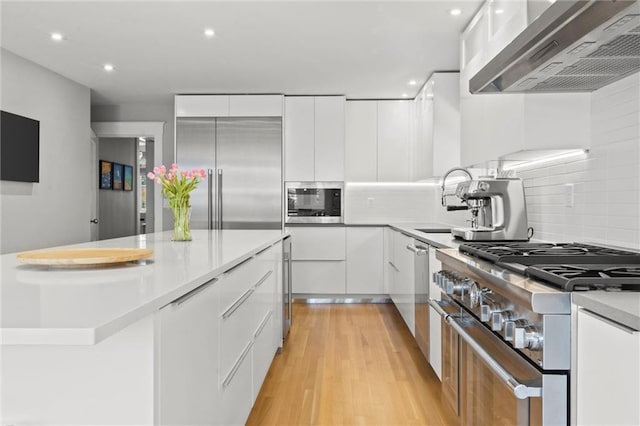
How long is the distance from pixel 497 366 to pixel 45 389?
114 cm

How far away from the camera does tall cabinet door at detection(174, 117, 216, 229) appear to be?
5676mm

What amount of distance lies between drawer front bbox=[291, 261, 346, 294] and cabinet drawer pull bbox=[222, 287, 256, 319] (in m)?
3.24

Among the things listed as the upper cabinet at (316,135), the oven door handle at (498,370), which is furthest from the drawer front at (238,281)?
the upper cabinet at (316,135)

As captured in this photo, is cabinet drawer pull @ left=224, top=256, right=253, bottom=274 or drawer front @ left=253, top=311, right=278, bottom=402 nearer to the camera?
cabinet drawer pull @ left=224, top=256, right=253, bottom=274

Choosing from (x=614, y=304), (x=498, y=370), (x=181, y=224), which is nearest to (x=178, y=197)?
(x=181, y=224)

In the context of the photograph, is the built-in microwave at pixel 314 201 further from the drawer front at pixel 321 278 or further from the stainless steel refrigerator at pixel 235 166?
the drawer front at pixel 321 278

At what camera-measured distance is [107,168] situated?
7.72 metres

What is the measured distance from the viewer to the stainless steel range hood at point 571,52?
4.55 ft

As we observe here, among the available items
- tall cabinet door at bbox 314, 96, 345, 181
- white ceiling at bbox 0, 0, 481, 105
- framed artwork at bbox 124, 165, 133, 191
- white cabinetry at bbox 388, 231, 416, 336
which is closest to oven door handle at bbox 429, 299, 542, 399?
white cabinetry at bbox 388, 231, 416, 336

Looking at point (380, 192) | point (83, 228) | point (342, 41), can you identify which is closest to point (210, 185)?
point (83, 228)

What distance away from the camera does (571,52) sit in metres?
1.67

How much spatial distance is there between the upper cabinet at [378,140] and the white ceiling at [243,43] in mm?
381

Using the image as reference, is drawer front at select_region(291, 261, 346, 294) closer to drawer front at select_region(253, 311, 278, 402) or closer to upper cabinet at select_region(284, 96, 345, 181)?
upper cabinet at select_region(284, 96, 345, 181)

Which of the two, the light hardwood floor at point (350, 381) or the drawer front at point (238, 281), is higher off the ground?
the drawer front at point (238, 281)
